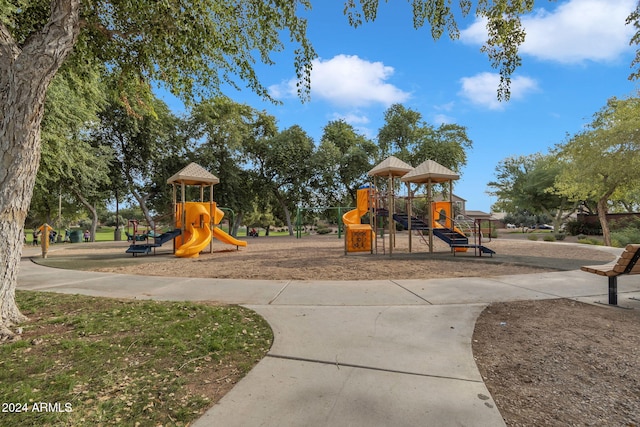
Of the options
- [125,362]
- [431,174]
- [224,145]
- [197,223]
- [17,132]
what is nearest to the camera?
[125,362]

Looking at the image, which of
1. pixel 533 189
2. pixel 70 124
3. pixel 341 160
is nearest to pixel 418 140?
pixel 341 160

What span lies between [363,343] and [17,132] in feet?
15.7

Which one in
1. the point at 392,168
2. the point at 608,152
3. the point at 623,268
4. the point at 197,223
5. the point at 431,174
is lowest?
the point at 623,268

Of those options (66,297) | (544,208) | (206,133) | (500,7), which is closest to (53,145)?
(66,297)

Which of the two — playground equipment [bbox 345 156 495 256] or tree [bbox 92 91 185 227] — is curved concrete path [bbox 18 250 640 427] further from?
tree [bbox 92 91 185 227]

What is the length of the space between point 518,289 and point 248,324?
5.06 m

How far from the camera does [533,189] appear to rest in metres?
37.8

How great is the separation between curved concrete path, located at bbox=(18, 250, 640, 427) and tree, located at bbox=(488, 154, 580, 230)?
32.1 meters

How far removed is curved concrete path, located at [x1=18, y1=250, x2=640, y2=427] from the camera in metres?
2.37

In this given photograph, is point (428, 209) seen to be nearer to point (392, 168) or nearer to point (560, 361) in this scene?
point (392, 168)

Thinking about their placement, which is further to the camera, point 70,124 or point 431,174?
point 70,124

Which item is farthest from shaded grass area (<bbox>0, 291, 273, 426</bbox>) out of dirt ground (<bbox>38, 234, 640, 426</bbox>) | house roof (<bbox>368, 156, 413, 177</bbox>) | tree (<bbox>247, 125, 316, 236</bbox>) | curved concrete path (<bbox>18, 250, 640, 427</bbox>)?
tree (<bbox>247, 125, 316, 236</bbox>)

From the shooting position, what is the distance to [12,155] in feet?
13.2

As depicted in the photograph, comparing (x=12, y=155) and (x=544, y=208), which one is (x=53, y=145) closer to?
(x=12, y=155)
